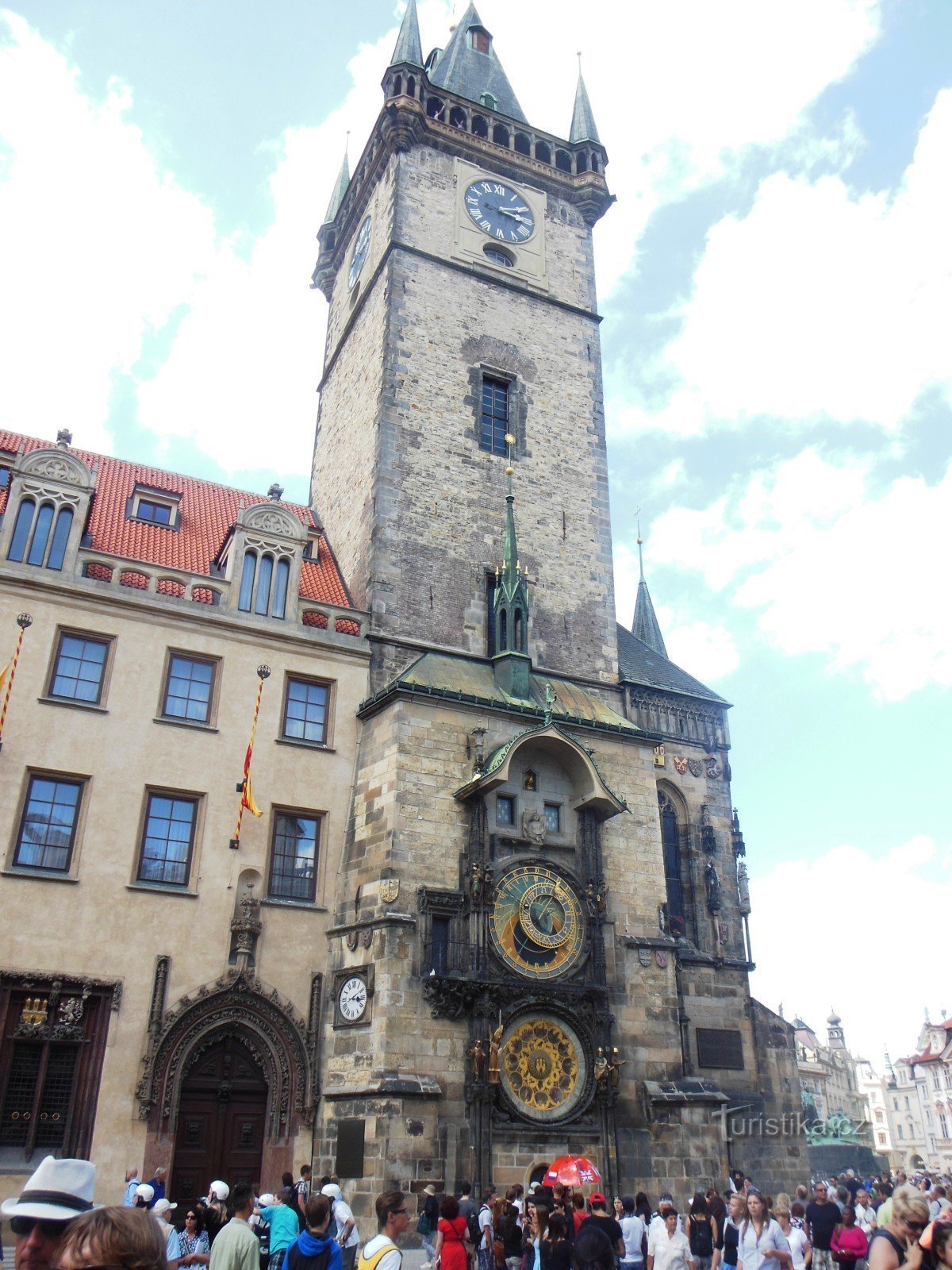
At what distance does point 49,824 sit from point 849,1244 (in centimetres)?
1334

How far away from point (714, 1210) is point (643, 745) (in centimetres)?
982

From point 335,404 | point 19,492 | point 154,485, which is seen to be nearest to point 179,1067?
point 19,492

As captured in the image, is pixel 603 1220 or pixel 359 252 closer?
pixel 603 1220

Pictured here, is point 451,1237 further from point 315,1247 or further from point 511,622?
point 511,622

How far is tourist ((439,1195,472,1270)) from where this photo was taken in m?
9.50

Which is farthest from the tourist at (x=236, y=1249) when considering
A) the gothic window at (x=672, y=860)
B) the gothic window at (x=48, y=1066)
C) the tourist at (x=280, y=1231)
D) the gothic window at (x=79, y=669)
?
the gothic window at (x=672, y=860)

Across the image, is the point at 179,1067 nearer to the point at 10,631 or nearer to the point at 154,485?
the point at 10,631

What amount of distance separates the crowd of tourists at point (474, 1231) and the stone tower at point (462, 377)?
439 inches

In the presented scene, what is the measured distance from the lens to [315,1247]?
7086 millimetres

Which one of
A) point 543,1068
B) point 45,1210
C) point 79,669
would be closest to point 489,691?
point 543,1068

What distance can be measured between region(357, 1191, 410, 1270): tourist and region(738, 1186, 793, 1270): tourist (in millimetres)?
4179

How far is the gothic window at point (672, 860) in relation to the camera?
23547 mm

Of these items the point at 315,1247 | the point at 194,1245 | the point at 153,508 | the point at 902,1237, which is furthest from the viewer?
the point at 153,508

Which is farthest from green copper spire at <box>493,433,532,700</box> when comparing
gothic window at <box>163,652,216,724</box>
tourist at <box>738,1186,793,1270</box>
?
tourist at <box>738,1186,793,1270</box>
